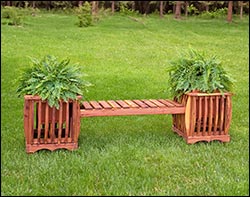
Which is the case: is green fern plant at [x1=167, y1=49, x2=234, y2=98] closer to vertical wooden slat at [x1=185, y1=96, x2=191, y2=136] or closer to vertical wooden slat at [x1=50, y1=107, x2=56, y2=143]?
vertical wooden slat at [x1=185, y1=96, x2=191, y2=136]

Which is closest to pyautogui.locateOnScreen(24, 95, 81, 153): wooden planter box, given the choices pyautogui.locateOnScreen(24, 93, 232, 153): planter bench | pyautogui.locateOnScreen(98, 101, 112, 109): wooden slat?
pyautogui.locateOnScreen(24, 93, 232, 153): planter bench

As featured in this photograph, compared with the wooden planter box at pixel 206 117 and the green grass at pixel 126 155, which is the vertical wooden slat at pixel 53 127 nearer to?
the green grass at pixel 126 155

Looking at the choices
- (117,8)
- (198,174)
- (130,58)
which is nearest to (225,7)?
(117,8)

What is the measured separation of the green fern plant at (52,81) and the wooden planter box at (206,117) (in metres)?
1.35

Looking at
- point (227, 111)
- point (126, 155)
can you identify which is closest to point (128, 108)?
point (126, 155)

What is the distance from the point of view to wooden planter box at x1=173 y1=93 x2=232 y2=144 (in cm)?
589

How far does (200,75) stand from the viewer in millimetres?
6043

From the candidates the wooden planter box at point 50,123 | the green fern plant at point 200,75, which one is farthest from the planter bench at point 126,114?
the green fern plant at point 200,75

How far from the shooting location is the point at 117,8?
39031 millimetres

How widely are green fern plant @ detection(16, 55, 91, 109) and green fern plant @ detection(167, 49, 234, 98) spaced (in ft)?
4.19

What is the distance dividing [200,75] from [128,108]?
1044 millimetres

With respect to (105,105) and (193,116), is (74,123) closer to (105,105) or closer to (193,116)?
(105,105)

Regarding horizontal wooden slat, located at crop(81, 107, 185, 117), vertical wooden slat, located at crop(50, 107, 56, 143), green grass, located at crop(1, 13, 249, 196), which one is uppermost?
horizontal wooden slat, located at crop(81, 107, 185, 117)

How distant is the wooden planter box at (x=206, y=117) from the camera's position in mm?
5895
